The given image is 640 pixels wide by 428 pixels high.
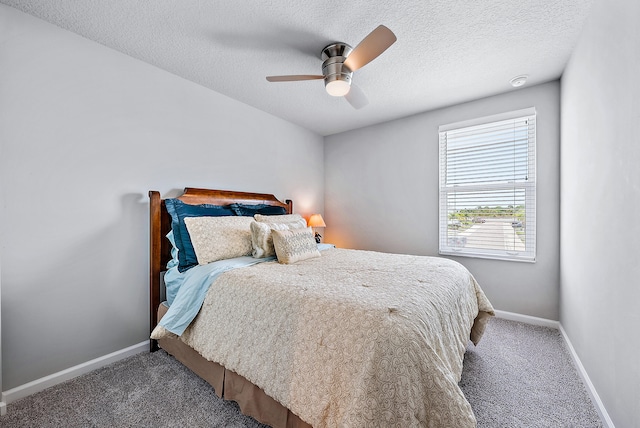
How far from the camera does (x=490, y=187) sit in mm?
2959

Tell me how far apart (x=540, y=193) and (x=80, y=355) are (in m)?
4.31

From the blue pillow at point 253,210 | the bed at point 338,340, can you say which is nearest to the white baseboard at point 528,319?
the bed at point 338,340

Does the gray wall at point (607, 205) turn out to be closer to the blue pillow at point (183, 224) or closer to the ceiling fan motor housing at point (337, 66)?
the ceiling fan motor housing at point (337, 66)

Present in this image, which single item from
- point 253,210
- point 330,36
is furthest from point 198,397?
point 330,36

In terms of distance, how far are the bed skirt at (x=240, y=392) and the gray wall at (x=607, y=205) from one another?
1.54 m

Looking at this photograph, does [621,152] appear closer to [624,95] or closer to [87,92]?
[624,95]

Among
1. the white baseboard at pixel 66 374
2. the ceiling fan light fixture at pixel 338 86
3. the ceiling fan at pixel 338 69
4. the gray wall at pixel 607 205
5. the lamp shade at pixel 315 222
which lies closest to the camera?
the gray wall at pixel 607 205

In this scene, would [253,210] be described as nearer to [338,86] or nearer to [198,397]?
[338,86]

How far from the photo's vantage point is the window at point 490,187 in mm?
2748

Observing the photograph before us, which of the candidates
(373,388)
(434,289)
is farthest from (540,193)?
(373,388)

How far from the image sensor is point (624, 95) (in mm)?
1253

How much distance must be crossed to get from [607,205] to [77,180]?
Result: 3.43m

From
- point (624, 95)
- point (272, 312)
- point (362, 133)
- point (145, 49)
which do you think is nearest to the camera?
point (624, 95)

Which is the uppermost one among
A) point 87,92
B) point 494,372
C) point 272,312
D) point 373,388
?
point 87,92
